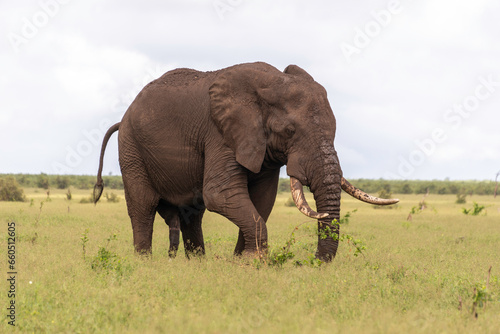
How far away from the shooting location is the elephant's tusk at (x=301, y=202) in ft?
24.7

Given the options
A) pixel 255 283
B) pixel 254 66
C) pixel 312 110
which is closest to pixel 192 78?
pixel 254 66

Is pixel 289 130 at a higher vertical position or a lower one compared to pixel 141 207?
higher

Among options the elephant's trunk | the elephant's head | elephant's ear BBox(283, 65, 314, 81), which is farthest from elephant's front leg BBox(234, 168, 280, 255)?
elephant's ear BBox(283, 65, 314, 81)

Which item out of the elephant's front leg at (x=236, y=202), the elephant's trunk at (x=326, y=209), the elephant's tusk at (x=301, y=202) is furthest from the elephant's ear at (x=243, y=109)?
the elephant's trunk at (x=326, y=209)

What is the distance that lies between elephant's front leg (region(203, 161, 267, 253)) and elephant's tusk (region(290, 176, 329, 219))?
0.66 metres

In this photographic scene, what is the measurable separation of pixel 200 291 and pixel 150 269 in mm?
1634

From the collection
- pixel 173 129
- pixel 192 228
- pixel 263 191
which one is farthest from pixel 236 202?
pixel 192 228

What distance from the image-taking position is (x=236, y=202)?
824 centimetres

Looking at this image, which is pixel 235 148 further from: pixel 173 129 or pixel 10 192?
pixel 10 192

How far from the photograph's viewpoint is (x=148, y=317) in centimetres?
552

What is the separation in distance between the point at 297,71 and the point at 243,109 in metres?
1.10

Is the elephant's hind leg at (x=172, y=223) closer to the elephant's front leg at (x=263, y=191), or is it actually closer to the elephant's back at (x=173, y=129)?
the elephant's back at (x=173, y=129)

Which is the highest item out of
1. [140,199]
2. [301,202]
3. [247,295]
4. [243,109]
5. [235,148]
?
[243,109]

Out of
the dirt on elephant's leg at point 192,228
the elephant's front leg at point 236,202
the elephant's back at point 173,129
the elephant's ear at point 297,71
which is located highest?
the elephant's ear at point 297,71
